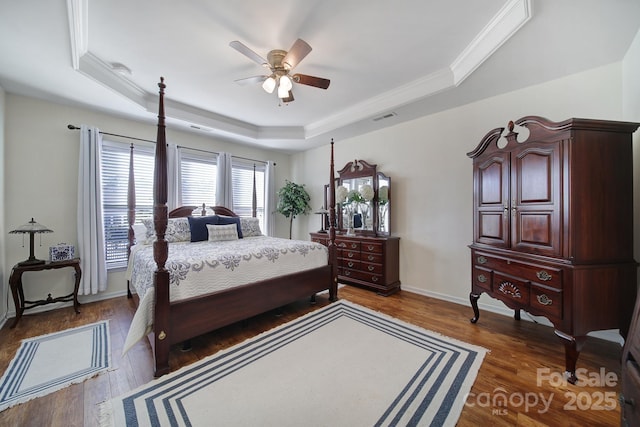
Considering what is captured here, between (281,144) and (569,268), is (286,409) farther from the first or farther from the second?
(281,144)

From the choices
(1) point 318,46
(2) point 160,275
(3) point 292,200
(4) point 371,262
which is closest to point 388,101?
(1) point 318,46

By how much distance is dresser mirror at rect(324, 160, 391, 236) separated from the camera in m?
4.05

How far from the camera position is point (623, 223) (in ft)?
6.20

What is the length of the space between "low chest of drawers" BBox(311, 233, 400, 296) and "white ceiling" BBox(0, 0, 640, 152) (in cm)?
193

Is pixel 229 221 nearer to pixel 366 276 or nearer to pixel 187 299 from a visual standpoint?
pixel 187 299

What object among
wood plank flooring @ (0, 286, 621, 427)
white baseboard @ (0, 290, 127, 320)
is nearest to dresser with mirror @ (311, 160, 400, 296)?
→ wood plank flooring @ (0, 286, 621, 427)

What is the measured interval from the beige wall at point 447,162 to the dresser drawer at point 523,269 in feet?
2.41

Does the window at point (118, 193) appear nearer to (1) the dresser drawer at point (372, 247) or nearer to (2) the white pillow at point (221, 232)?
(2) the white pillow at point (221, 232)

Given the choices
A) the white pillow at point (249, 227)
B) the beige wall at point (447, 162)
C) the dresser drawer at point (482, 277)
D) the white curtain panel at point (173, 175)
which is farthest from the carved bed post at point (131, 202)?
the dresser drawer at point (482, 277)

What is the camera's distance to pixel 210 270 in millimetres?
2232

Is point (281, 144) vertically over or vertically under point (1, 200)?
over

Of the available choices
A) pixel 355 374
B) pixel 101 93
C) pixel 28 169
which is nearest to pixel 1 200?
pixel 28 169

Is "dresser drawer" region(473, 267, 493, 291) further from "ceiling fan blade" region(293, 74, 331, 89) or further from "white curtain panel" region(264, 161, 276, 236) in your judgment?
"white curtain panel" region(264, 161, 276, 236)

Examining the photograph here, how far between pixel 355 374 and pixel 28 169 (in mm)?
4358
